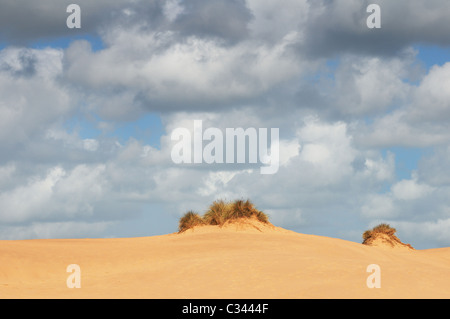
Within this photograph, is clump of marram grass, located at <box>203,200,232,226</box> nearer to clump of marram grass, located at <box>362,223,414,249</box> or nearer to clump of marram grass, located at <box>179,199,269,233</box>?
clump of marram grass, located at <box>179,199,269,233</box>

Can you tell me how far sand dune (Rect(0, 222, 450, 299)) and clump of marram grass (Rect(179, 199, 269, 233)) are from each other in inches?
93.0

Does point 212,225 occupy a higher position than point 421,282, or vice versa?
point 212,225

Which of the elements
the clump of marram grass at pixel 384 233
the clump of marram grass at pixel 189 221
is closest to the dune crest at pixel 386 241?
the clump of marram grass at pixel 384 233

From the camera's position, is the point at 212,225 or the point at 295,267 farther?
the point at 212,225

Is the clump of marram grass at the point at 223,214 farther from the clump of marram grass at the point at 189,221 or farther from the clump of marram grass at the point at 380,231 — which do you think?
the clump of marram grass at the point at 380,231

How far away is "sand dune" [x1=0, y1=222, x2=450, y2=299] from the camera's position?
666 inches

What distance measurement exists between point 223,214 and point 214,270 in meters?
11.7

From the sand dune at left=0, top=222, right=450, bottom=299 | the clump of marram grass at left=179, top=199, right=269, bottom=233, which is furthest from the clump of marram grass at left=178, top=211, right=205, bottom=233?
the sand dune at left=0, top=222, right=450, bottom=299

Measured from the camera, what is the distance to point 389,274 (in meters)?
18.7

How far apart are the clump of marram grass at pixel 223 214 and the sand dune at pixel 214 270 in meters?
2.36
